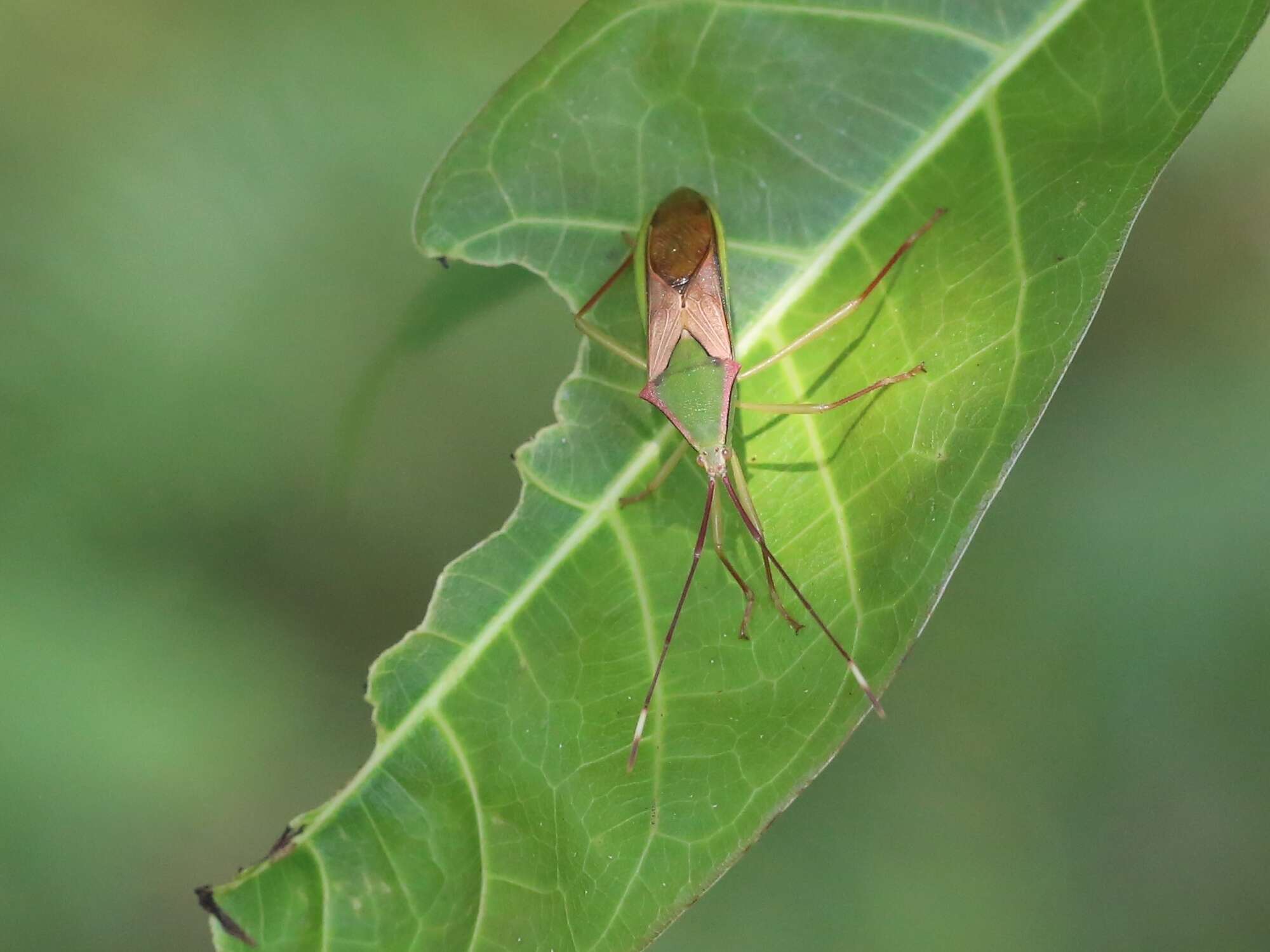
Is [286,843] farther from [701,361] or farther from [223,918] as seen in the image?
[701,361]

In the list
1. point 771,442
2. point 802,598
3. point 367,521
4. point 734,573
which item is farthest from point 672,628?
point 367,521

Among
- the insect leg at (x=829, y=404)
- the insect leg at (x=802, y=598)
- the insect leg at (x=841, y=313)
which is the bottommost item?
the insect leg at (x=802, y=598)

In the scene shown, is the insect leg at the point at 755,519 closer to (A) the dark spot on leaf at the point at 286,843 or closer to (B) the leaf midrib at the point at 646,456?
(B) the leaf midrib at the point at 646,456

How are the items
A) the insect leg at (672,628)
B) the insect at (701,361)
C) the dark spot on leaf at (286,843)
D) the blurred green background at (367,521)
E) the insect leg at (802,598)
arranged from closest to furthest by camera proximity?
1. the insect leg at (802,598)
2. the dark spot on leaf at (286,843)
3. the insect leg at (672,628)
4. the insect at (701,361)
5. the blurred green background at (367,521)

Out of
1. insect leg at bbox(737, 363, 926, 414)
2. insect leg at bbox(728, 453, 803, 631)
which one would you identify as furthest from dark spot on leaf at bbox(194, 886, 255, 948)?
insect leg at bbox(737, 363, 926, 414)

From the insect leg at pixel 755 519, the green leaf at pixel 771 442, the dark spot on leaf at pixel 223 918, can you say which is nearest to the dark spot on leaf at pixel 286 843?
the green leaf at pixel 771 442

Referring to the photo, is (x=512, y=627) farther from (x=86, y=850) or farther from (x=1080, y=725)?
(x=86, y=850)

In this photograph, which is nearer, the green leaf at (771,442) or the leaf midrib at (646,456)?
the green leaf at (771,442)
